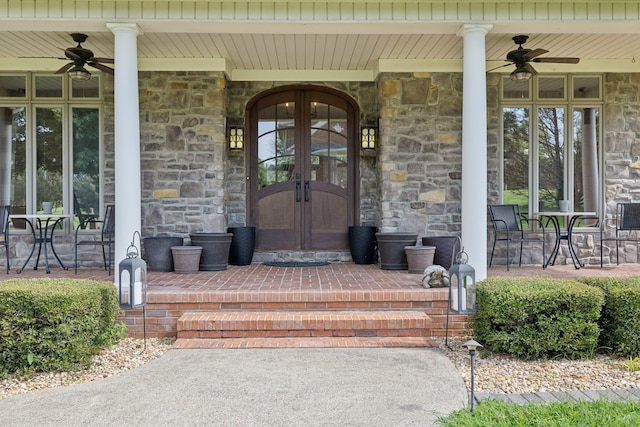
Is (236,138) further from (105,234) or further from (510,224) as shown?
(510,224)

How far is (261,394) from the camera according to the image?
3.05 meters

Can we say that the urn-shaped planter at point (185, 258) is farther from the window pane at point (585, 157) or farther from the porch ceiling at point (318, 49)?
the window pane at point (585, 157)

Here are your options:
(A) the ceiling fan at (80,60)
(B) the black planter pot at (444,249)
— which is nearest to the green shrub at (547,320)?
(B) the black planter pot at (444,249)

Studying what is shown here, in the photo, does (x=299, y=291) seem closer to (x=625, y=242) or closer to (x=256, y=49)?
(x=256, y=49)

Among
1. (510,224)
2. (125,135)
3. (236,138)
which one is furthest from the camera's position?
(236,138)

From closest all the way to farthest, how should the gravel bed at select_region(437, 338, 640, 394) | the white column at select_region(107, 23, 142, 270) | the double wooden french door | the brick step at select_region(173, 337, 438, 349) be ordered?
the gravel bed at select_region(437, 338, 640, 394) → the brick step at select_region(173, 337, 438, 349) → the white column at select_region(107, 23, 142, 270) → the double wooden french door

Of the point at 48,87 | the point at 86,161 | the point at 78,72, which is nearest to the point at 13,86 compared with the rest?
the point at 48,87

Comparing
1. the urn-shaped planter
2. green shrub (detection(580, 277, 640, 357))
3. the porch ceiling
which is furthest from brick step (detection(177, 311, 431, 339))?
the porch ceiling

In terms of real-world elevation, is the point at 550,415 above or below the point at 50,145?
below

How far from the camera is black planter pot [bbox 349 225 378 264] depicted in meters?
6.69

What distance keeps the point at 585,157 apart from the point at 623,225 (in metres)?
0.98

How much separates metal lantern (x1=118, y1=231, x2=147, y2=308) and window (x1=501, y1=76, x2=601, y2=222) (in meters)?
4.75

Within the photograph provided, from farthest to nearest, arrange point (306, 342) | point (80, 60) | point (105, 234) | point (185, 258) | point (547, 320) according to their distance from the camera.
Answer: point (105, 234) → point (185, 258) → point (80, 60) → point (306, 342) → point (547, 320)

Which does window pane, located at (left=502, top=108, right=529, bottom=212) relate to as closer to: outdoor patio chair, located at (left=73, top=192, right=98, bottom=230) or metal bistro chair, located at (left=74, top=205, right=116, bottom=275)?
metal bistro chair, located at (left=74, top=205, right=116, bottom=275)
